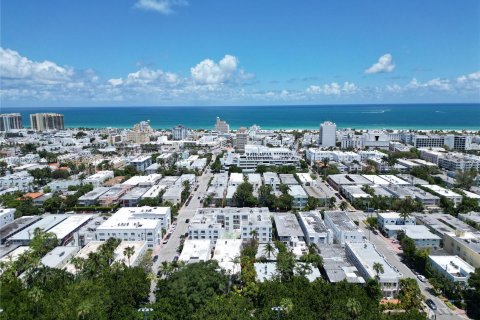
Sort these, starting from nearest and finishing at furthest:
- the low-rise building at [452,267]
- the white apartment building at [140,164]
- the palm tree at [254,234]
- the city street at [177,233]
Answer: the low-rise building at [452,267] < the city street at [177,233] < the palm tree at [254,234] < the white apartment building at [140,164]

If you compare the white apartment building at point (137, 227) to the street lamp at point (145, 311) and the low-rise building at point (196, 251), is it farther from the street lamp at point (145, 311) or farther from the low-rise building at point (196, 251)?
the street lamp at point (145, 311)

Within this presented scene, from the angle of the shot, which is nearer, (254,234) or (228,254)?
(228,254)

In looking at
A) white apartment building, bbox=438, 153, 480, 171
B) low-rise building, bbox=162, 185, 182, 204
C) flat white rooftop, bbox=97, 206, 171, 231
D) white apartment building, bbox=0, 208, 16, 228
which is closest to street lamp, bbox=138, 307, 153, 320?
flat white rooftop, bbox=97, 206, 171, 231

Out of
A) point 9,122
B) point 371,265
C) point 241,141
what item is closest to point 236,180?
point 371,265

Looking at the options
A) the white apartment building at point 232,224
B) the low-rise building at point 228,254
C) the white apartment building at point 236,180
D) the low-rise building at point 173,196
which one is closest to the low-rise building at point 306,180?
the white apartment building at point 236,180

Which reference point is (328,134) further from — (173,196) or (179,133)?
(173,196)

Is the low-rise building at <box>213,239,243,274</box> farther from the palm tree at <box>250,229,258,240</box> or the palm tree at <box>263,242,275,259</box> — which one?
the palm tree at <box>263,242,275,259</box>
